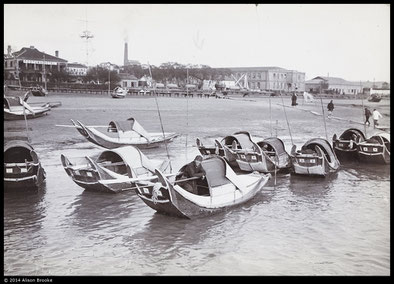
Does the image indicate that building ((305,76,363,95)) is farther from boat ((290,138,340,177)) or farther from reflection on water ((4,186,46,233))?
reflection on water ((4,186,46,233))

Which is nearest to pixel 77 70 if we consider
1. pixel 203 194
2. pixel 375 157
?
pixel 375 157

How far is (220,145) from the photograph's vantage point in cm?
2489

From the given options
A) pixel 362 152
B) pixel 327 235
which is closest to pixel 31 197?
pixel 327 235

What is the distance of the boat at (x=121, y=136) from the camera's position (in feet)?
98.2

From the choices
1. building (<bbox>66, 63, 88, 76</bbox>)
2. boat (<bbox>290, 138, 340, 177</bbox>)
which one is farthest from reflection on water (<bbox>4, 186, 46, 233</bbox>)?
building (<bbox>66, 63, 88, 76</bbox>)

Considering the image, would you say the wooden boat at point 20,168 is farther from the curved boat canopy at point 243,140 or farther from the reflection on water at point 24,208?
the curved boat canopy at point 243,140

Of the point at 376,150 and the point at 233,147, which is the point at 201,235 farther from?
the point at 376,150

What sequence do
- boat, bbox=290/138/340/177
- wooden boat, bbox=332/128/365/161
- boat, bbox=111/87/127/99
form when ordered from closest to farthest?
boat, bbox=290/138/340/177 < wooden boat, bbox=332/128/365/161 < boat, bbox=111/87/127/99

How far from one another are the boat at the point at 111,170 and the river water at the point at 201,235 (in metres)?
0.50

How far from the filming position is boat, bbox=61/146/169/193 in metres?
18.2

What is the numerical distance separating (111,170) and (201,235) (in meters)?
6.52

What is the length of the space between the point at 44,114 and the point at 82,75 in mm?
25828

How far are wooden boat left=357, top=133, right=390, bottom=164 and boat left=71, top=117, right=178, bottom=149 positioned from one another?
1248 cm

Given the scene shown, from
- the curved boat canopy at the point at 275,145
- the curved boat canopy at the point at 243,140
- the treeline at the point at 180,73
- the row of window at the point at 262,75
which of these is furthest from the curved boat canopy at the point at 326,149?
the row of window at the point at 262,75
